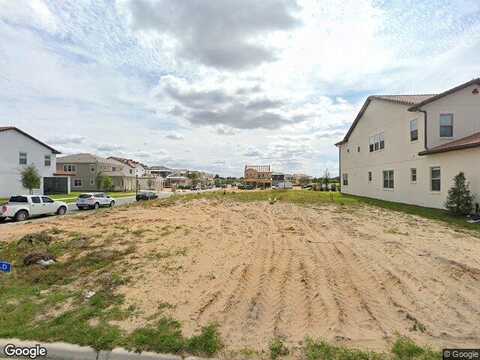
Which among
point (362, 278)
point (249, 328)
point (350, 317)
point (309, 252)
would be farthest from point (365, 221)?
point (249, 328)

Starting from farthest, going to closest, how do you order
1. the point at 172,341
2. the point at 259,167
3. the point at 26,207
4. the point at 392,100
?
the point at 259,167, the point at 392,100, the point at 26,207, the point at 172,341

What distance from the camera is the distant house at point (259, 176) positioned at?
255ft

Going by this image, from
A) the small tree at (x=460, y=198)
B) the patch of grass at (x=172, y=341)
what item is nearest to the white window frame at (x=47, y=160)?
the patch of grass at (x=172, y=341)

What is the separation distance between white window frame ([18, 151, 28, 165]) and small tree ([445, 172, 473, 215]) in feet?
140

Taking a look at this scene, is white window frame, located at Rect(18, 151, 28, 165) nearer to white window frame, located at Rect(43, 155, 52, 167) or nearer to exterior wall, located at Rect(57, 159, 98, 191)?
white window frame, located at Rect(43, 155, 52, 167)

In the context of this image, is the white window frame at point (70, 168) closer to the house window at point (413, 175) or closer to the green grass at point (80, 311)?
the green grass at point (80, 311)

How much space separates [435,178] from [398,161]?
443cm

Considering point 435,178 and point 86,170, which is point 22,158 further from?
point 435,178

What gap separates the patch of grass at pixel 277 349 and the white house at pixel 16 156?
40.3m

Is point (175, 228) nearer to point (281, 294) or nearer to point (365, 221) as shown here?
point (281, 294)

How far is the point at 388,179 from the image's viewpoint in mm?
24172

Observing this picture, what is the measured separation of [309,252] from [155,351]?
5.25 metres

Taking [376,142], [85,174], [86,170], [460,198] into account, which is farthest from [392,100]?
[85,174]

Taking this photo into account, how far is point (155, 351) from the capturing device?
366cm
